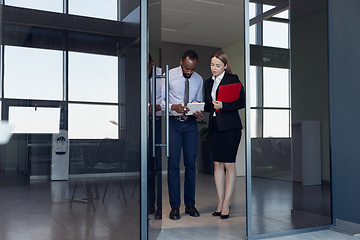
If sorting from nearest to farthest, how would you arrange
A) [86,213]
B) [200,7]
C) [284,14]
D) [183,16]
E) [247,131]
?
1. [86,213]
2. [247,131]
3. [284,14]
4. [200,7]
5. [183,16]

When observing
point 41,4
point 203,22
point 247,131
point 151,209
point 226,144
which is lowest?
point 151,209

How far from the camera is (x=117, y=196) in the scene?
7.21ft

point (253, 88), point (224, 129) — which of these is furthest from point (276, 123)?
point (224, 129)

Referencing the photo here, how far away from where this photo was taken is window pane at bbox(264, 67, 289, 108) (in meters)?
2.89

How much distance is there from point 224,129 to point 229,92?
35 centimetres

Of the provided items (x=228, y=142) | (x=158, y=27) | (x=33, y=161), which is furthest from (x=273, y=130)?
(x=33, y=161)

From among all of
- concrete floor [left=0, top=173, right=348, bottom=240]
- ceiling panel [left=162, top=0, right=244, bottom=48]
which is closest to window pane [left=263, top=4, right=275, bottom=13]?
concrete floor [left=0, top=173, right=348, bottom=240]

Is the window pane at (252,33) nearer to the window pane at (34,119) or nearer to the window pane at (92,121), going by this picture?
the window pane at (92,121)

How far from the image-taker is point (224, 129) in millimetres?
3271

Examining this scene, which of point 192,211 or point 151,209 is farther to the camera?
point 192,211

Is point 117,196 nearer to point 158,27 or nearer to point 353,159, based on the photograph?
point 158,27

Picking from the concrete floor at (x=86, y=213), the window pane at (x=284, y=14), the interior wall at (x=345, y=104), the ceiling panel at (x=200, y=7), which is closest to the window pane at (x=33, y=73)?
the concrete floor at (x=86, y=213)

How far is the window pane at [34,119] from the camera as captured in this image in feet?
6.49

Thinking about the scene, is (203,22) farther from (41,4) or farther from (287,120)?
(41,4)
